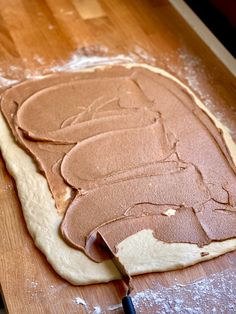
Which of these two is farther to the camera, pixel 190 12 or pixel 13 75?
pixel 190 12

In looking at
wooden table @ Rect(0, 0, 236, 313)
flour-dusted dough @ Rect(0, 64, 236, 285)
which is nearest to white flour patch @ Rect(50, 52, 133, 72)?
wooden table @ Rect(0, 0, 236, 313)

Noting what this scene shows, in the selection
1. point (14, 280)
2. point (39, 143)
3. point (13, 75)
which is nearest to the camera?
point (14, 280)

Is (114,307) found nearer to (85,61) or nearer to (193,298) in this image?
(193,298)

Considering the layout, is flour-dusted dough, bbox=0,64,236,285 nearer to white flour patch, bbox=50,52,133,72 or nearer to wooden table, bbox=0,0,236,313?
wooden table, bbox=0,0,236,313

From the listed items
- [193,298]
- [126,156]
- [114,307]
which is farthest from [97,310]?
[126,156]

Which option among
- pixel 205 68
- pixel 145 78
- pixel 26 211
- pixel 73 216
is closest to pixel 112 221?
pixel 73 216

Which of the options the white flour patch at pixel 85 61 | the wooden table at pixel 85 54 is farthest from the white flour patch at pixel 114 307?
the white flour patch at pixel 85 61

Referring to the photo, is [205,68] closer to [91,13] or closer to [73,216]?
[91,13]

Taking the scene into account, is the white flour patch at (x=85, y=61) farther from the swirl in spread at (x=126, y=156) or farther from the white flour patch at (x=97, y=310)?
the white flour patch at (x=97, y=310)
